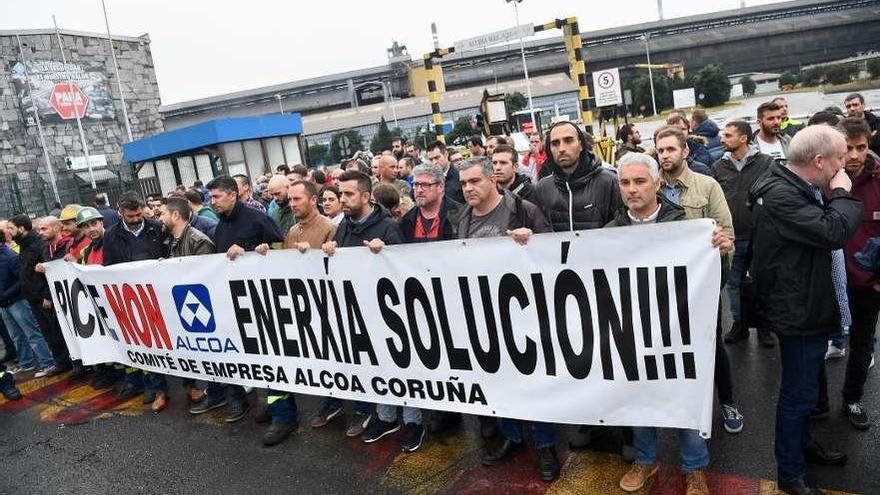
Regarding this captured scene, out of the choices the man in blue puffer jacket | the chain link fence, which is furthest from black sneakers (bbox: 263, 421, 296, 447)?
the chain link fence

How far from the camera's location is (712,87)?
50.1 metres

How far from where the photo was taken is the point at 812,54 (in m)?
74.4

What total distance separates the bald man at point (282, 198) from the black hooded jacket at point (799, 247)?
415cm

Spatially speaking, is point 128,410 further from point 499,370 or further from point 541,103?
point 541,103

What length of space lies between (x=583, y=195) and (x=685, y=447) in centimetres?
152

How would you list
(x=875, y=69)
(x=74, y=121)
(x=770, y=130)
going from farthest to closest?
1. (x=74, y=121)
2. (x=875, y=69)
3. (x=770, y=130)

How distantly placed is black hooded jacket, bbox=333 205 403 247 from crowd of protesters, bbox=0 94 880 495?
0.4 inches

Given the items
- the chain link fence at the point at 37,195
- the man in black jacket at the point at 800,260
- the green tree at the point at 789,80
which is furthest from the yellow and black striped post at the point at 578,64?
the green tree at the point at 789,80

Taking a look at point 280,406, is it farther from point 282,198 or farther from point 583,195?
point 583,195

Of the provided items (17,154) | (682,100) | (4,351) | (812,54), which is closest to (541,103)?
(682,100)

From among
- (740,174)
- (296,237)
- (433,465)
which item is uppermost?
(296,237)

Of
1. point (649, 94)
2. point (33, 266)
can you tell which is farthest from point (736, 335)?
point (649, 94)

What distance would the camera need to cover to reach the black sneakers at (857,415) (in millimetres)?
3381

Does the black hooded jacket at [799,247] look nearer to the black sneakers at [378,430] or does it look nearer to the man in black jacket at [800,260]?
the man in black jacket at [800,260]
